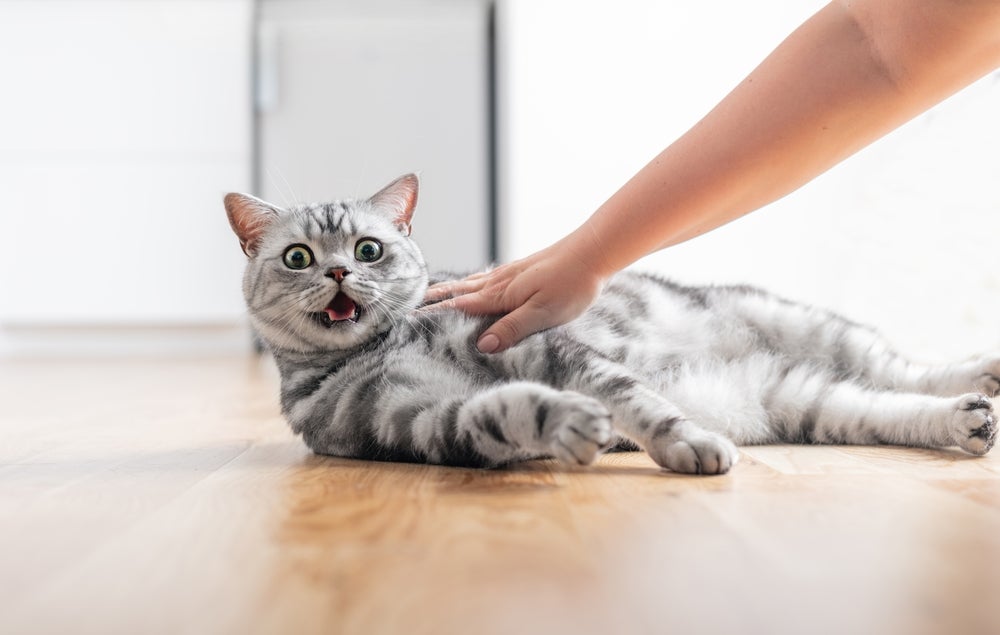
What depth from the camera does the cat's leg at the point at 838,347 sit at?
171cm

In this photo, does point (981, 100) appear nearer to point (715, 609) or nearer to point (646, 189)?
point (646, 189)

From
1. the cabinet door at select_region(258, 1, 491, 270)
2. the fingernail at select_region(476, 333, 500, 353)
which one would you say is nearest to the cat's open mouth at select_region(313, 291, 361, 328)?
the fingernail at select_region(476, 333, 500, 353)

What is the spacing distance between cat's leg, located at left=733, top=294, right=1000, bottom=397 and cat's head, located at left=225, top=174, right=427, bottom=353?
2.36ft

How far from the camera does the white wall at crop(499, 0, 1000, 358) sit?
10.6 feet

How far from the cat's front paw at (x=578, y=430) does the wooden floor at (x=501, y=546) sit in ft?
0.20

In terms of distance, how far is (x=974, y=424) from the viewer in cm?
138

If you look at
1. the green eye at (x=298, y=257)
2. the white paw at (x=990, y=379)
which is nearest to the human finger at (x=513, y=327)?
the green eye at (x=298, y=257)

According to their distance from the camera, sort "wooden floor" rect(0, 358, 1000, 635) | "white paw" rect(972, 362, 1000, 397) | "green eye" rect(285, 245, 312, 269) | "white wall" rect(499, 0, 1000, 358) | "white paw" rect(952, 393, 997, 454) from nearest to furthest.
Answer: "wooden floor" rect(0, 358, 1000, 635) → "white paw" rect(952, 393, 997, 454) → "green eye" rect(285, 245, 312, 269) → "white paw" rect(972, 362, 1000, 397) → "white wall" rect(499, 0, 1000, 358)

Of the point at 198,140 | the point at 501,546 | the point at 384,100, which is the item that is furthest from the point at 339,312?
the point at 198,140

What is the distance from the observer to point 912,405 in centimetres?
150

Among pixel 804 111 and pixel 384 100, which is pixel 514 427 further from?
pixel 384 100

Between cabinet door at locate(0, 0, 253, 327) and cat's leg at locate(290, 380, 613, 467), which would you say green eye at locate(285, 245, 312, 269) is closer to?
cat's leg at locate(290, 380, 613, 467)

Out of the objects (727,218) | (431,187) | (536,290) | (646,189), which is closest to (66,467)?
(536,290)

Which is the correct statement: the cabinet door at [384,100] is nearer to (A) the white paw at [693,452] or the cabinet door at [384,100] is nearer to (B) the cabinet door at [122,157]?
(B) the cabinet door at [122,157]
